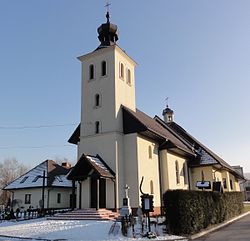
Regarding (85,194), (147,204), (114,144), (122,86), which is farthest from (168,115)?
(147,204)

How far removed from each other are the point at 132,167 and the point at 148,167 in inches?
79.5

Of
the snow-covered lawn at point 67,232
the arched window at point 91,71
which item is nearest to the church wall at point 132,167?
the snow-covered lawn at point 67,232

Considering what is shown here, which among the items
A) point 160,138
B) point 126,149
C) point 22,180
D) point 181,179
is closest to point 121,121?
point 126,149

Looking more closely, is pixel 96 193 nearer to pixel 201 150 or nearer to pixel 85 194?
pixel 85 194

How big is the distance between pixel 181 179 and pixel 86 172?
11.6 m

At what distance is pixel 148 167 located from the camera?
85.8 ft

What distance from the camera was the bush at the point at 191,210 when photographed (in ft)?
52.7

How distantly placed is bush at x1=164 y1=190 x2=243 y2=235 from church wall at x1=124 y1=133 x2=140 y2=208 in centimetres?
576

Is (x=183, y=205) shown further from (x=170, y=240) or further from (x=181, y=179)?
(x=181, y=179)

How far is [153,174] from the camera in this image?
26781 millimetres

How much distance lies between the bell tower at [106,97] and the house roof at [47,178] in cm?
1249

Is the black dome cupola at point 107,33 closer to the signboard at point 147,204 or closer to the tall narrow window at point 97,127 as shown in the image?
the tall narrow window at point 97,127

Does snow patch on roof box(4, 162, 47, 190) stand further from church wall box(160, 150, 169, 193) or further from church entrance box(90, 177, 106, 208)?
church wall box(160, 150, 169, 193)

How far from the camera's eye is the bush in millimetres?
16078
